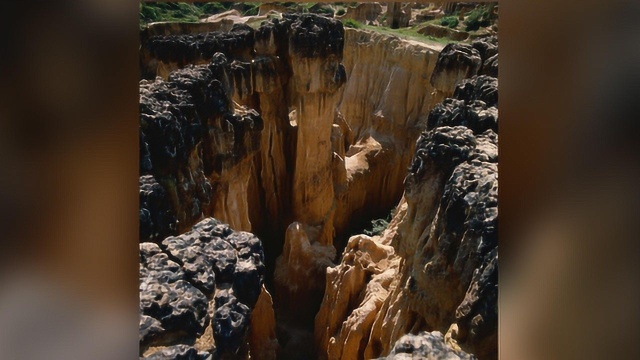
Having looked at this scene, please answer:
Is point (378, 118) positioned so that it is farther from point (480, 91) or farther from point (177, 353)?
point (177, 353)

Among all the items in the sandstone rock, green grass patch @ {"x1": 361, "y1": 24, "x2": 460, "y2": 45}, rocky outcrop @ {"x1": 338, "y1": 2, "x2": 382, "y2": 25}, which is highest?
rocky outcrop @ {"x1": 338, "y1": 2, "x2": 382, "y2": 25}

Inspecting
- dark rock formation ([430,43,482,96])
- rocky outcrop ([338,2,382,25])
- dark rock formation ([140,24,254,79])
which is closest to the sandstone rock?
dark rock formation ([140,24,254,79])

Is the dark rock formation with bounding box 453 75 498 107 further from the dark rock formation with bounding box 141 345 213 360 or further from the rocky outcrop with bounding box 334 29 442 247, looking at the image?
the rocky outcrop with bounding box 334 29 442 247

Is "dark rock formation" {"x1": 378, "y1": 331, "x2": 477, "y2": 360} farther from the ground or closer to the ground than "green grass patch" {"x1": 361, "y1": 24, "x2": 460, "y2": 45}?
closer to the ground

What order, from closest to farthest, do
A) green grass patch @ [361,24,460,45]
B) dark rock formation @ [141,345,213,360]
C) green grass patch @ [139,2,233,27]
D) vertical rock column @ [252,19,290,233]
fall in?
dark rock formation @ [141,345,213,360]
vertical rock column @ [252,19,290,233]
green grass patch @ [361,24,460,45]
green grass patch @ [139,2,233,27]

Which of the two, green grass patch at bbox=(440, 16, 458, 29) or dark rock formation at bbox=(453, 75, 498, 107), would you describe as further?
green grass patch at bbox=(440, 16, 458, 29)

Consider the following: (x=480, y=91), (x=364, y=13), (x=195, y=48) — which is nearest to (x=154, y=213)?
(x=480, y=91)
